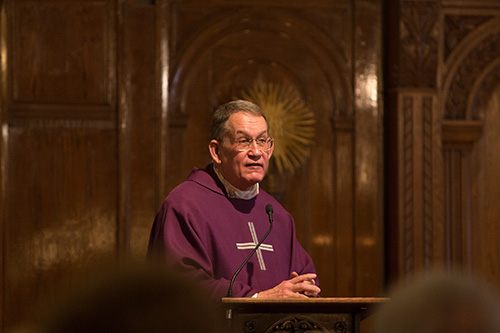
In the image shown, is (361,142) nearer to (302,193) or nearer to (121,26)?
(302,193)

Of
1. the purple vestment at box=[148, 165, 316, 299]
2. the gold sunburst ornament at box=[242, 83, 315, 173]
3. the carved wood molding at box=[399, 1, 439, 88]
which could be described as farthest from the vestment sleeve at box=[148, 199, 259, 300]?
the carved wood molding at box=[399, 1, 439, 88]

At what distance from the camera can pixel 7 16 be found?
5.77 metres

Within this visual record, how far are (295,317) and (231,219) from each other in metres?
1.11

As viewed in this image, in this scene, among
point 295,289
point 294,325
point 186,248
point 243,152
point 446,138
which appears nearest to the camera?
point 294,325

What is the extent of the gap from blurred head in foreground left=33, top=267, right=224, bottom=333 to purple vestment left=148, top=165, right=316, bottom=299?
2634 mm

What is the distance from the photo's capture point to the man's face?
12.6 ft

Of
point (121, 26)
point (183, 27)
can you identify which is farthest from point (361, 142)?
point (121, 26)

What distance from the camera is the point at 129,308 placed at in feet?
2.11

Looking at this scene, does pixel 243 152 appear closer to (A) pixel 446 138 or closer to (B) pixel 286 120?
(B) pixel 286 120

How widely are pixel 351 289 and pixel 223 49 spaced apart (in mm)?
2162

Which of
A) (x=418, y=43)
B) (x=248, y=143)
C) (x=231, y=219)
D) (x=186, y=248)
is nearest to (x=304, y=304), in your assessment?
(x=186, y=248)

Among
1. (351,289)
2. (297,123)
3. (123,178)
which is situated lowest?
(351,289)

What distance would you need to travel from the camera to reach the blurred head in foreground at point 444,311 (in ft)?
2.12

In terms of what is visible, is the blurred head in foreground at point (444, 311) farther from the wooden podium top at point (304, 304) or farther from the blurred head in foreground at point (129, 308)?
the wooden podium top at point (304, 304)
